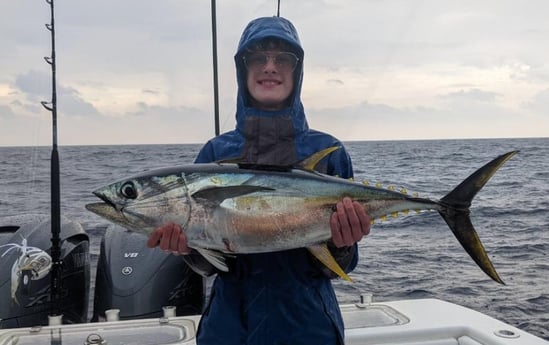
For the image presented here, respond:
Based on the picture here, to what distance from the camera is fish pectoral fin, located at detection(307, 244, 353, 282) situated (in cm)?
240

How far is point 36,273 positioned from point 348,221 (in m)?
3.36

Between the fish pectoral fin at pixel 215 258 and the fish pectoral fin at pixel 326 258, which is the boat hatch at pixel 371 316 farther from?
the fish pectoral fin at pixel 215 258

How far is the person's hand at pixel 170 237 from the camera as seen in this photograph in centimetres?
228

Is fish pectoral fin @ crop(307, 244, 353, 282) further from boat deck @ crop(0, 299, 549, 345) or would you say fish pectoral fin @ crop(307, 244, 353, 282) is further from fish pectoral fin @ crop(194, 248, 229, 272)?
boat deck @ crop(0, 299, 549, 345)

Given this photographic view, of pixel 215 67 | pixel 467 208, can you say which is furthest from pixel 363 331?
pixel 215 67

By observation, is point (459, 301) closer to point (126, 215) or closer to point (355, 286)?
point (355, 286)

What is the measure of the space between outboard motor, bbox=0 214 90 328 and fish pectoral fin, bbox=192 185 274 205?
291cm

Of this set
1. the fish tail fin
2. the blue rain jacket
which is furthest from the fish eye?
the fish tail fin

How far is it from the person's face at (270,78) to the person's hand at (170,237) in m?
0.88

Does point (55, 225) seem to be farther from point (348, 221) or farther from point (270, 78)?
point (348, 221)

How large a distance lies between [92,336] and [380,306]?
6.96 ft

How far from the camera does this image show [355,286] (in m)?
8.93

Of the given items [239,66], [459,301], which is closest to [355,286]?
[459,301]

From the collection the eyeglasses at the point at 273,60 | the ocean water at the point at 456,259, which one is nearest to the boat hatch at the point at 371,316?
the ocean water at the point at 456,259
